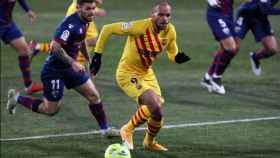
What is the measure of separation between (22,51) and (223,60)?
389cm

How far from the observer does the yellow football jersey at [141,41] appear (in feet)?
35.5

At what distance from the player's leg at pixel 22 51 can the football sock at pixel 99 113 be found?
3.73 m

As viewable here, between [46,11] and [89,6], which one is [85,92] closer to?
[89,6]

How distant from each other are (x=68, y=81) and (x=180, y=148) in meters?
1.89

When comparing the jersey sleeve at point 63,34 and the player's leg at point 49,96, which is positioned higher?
the jersey sleeve at point 63,34

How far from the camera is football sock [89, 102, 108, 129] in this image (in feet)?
38.3

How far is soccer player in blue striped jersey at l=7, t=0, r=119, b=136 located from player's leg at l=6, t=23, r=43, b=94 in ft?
9.30

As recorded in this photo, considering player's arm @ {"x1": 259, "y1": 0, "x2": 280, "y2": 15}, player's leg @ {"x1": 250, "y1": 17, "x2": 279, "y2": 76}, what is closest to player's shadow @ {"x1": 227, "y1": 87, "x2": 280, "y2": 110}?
player's leg @ {"x1": 250, "y1": 17, "x2": 279, "y2": 76}

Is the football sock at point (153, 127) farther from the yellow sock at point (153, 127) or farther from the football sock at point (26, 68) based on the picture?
the football sock at point (26, 68)

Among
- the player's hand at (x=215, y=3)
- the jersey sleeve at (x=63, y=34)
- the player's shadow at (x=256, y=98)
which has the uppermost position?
the jersey sleeve at (x=63, y=34)

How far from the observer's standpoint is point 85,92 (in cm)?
1155

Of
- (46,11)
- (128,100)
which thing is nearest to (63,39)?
(128,100)

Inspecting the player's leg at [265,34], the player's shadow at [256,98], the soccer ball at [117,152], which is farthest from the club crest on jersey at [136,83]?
the player's leg at [265,34]

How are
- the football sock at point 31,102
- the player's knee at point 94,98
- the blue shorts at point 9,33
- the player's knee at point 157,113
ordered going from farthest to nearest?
the blue shorts at point 9,33 → the football sock at point 31,102 → the player's knee at point 94,98 → the player's knee at point 157,113
